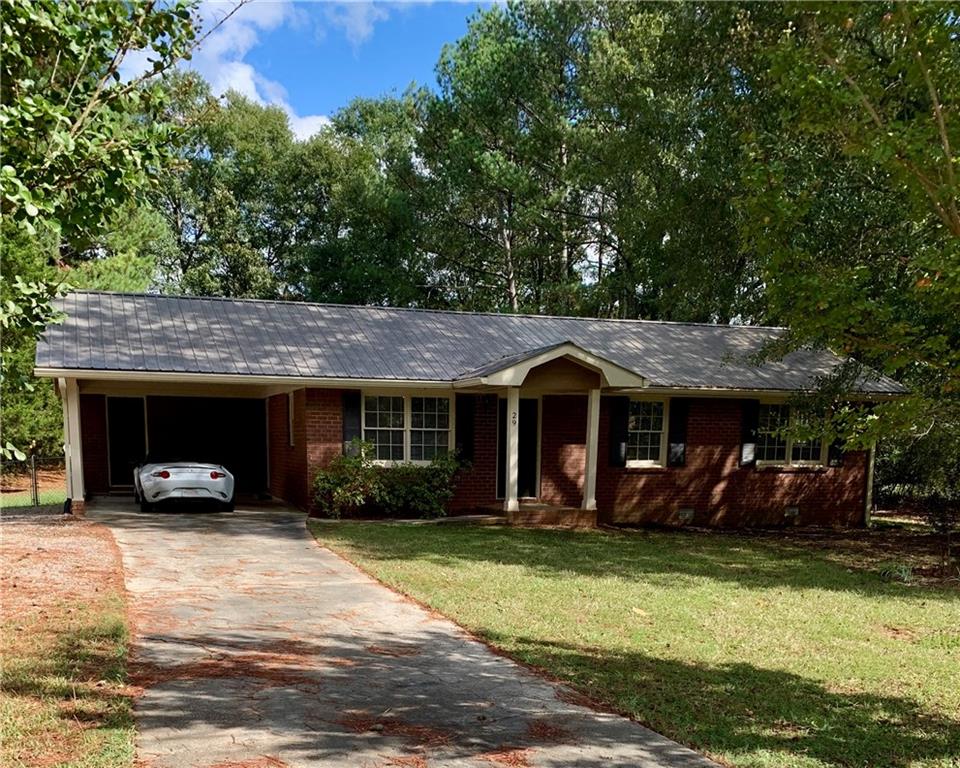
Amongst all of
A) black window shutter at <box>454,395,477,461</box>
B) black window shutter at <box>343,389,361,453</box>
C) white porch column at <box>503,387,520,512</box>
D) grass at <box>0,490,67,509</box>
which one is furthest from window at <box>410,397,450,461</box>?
grass at <box>0,490,67,509</box>

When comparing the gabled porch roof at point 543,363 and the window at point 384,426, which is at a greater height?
the gabled porch roof at point 543,363

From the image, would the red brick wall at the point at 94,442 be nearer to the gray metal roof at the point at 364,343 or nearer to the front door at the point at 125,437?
the front door at the point at 125,437

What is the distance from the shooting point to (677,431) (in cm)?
1566

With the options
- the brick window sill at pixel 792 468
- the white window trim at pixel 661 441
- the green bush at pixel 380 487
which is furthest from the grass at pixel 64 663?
the brick window sill at pixel 792 468

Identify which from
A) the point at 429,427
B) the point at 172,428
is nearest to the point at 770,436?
the point at 429,427

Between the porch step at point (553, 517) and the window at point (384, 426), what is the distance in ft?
8.37

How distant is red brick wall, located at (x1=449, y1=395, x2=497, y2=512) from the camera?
14.8m

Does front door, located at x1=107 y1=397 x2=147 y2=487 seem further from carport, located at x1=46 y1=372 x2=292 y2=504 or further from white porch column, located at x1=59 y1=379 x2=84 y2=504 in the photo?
white porch column, located at x1=59 y1=379 x2=84 y2=504

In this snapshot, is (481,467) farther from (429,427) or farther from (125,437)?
(125,437)

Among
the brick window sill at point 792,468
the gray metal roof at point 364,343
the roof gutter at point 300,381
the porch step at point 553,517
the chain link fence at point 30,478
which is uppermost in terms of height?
the gray metal roof at point 364,343

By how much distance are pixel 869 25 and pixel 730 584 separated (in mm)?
8269

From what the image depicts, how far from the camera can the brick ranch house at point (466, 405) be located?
1343cm

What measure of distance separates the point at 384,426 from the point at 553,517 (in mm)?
3681

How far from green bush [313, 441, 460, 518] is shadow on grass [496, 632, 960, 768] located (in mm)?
7667
